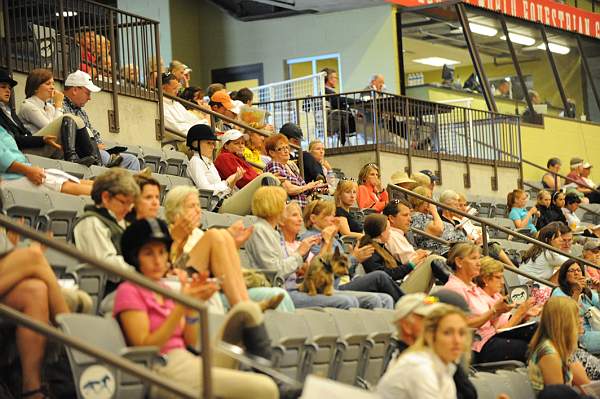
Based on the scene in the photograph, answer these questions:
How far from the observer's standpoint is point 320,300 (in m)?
7.88

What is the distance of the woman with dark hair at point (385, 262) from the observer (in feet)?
30.8

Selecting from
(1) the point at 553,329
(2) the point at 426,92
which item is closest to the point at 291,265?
(1) the point at 553,329

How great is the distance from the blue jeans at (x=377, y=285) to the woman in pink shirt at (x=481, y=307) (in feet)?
1.27

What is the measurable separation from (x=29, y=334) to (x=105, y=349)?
0.38 metres

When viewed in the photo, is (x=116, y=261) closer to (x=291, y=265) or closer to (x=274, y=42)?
(x=291, y=265)

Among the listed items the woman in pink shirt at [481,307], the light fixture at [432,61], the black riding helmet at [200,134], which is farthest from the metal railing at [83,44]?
the light fixture at [432,61]

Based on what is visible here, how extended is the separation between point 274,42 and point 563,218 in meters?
7.39

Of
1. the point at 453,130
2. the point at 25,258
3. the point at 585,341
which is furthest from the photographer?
the point at 453,130

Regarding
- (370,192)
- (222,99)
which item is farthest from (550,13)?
(370,192)

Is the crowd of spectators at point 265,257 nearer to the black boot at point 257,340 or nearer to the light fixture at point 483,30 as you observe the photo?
the black boot at point 257,340

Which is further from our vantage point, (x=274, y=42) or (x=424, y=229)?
(x=274, y=42)

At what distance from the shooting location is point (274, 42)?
2159 cm

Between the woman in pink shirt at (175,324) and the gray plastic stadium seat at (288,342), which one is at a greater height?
the woman in pink shirt at (175,324)

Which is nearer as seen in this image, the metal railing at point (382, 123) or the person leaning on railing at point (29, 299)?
the person leaning on railing at point (29, 299)
